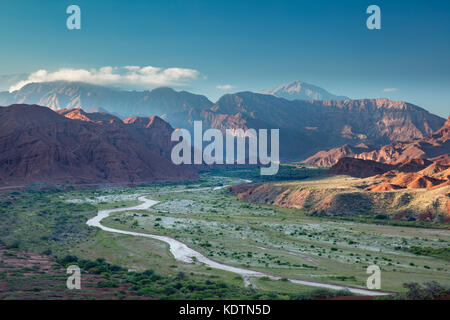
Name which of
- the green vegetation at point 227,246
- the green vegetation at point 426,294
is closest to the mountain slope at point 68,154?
the green vegetation at point 227,246

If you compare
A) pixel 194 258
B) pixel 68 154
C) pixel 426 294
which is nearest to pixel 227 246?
pixel 194 258

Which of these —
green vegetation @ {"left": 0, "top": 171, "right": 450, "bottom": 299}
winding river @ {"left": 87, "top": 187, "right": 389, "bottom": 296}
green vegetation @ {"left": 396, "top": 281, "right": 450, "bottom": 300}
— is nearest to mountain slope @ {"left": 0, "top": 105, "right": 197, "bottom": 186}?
green vegetation @ {"left": 0, "top": 171, "right": 450, "bottom": 299}

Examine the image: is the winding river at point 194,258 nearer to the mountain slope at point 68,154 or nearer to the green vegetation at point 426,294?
the green vegetation at point 426,294

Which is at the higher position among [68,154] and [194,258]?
[68,154]

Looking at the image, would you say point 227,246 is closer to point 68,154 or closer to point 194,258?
point 194,258

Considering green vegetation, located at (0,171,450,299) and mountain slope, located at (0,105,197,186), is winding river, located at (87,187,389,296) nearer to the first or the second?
green vegetation, located at (0,171,450,299)
